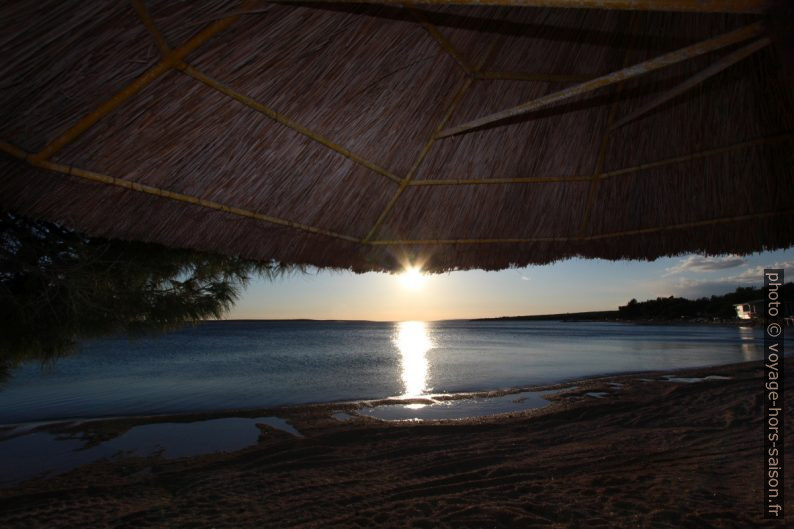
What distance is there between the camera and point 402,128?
1.49m

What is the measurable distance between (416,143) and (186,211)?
2.57 feet

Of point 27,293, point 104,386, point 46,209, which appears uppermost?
point 46,209

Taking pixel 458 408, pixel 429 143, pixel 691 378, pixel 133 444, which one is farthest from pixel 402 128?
pixel 691 378

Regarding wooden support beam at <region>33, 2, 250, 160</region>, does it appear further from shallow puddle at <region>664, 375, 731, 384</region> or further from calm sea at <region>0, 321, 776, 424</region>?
shallow puddle at <region>664, 375, 731, 384</region>

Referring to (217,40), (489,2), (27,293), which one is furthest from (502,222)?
(27,293)

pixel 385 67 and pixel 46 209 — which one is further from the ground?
pixel 385 67

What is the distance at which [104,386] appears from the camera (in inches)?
528

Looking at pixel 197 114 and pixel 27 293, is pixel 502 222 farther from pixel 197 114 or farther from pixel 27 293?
pixel 27 293

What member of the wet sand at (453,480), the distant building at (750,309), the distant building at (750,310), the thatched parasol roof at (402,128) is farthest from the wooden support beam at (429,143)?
the distant building at (750,309)

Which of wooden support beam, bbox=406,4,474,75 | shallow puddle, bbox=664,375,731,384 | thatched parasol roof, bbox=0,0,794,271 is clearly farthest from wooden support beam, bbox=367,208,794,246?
shallow puddle, bbox=664,375,731,384

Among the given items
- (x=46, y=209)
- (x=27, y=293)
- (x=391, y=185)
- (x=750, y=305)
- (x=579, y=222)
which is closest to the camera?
(x=46, y=209)

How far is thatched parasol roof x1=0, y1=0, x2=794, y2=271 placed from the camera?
956 millimetres

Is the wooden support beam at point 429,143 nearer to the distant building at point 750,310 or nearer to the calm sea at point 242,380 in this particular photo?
the calm sea at point 242,380

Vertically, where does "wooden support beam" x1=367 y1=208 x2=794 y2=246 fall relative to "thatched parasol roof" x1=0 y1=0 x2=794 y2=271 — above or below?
below
